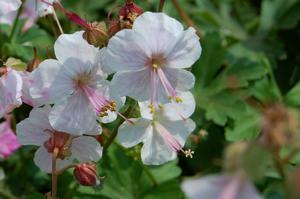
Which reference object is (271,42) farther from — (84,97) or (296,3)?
(84,97)

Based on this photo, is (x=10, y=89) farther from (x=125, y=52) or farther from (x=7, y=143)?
(x=7, y=143)

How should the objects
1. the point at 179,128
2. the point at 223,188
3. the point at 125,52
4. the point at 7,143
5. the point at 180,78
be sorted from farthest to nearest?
the point at 7,143 → the point at 179,128 → the point at 180,78 → the point at 125,52 → the point at 223,188

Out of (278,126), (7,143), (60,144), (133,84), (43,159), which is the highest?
(278,126)

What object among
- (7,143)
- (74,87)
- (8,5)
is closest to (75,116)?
(74,87)

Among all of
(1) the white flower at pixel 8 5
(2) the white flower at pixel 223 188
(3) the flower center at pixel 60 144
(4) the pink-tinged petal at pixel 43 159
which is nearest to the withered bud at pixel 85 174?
(3) the flower center at pixel 60 144

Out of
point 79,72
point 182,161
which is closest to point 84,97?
point 79,72

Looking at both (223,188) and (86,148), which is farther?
(86,148)
